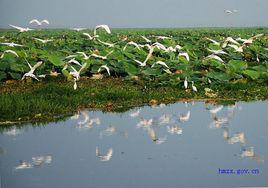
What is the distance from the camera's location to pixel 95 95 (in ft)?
21.8

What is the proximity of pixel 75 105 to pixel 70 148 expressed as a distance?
4.89 ft

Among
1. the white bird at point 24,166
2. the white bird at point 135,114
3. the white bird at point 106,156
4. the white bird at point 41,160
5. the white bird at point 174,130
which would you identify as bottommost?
the white bird at point 24,166

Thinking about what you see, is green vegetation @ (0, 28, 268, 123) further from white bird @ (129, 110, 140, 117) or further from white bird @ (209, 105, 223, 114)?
white bird @ (209, 105, 223, 114)

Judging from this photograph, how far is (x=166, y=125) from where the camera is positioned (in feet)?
17.7

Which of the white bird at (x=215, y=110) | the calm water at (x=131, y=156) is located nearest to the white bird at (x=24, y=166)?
the calm water at (x=131, y=156)

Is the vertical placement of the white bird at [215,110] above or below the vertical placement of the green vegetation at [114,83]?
below

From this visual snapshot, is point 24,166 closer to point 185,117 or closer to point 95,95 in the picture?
point 185,117

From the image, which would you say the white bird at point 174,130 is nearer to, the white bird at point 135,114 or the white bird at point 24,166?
the white bird at point 135,114

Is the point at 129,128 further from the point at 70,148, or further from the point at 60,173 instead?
the point at 60,173

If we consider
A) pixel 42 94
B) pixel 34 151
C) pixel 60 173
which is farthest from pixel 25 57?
pixel 60 173

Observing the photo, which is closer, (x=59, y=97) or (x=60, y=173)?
(x=60, y=173)

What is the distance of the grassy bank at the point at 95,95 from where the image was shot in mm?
5750

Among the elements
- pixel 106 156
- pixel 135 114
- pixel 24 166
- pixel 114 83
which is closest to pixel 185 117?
pixel 135 114

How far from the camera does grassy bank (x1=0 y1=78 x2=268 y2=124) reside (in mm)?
5750
